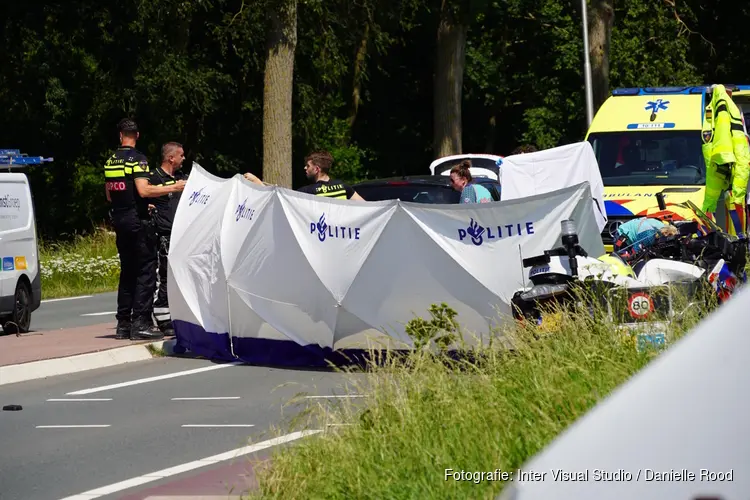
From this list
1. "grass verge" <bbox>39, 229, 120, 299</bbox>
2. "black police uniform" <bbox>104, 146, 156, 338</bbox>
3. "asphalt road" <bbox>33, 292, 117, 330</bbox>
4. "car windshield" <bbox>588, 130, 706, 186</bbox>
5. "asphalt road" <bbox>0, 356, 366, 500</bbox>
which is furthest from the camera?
"grass verge" <bbox>39, 229, 120, 299</bbox>

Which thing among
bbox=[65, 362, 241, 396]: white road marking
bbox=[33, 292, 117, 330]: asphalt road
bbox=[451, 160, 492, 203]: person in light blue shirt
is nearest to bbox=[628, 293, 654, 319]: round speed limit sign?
bbox=[65, 362, 241, 396]: white road marking

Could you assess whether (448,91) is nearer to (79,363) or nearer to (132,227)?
(132,227)

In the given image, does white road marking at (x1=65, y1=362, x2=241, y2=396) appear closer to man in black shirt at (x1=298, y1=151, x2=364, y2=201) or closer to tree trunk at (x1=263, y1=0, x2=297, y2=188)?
man in black shirt at (x1=298, y1=151, x2=364, y2=201)

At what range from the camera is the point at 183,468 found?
7180 mm

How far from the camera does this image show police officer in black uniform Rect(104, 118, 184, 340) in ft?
41.4

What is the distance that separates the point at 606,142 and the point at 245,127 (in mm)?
23963

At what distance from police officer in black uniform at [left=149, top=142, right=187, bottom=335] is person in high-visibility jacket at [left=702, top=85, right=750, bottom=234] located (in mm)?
5965

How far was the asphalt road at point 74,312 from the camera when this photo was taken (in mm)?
16531

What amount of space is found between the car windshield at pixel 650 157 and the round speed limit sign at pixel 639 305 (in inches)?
321

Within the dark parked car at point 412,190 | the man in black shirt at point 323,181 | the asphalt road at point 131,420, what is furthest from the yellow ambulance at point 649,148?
the asphalt road at point 131,420

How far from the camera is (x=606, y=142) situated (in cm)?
1745

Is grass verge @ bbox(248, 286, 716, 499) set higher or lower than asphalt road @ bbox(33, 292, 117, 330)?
higher

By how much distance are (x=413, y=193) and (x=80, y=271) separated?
12.0 metres

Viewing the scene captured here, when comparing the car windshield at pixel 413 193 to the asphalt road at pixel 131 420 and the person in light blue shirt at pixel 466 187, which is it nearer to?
the person in light blue shirt at pixel 466 187
